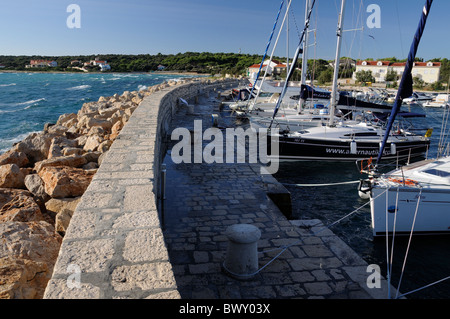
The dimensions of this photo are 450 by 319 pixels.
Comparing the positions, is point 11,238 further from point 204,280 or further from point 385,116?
point 385,116

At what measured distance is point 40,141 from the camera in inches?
362

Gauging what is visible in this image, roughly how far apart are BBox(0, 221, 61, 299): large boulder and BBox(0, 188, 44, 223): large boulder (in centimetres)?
53

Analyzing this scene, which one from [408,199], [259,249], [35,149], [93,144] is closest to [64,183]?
[259,249]

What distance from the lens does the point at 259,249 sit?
5.07 m

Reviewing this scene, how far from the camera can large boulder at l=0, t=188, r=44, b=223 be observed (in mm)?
4332

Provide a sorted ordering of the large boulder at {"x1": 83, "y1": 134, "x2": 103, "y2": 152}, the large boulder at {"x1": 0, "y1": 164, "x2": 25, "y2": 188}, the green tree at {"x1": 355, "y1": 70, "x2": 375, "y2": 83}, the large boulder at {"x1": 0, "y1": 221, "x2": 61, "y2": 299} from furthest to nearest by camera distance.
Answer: the green tree at {"x1": 355, "y1": 70, "x2": 375, "y2": 83} → the large boulder at {"x1": 83, "y1": 134, "x2": 103, "y2": 152} → the large boulder at {"x1": 0, "y1": 164, "x2": 25, "y2": 188} → the large boulder at {"x1": 0, "y1": 221, "x2": 61, "y2": 299}

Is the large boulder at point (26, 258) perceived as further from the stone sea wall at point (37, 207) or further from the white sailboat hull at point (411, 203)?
the white sailboat hull at point (411, 203)

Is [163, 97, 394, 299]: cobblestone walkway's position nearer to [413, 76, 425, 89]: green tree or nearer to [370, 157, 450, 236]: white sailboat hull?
[370, 157, 450, 236]: white sailboat hull

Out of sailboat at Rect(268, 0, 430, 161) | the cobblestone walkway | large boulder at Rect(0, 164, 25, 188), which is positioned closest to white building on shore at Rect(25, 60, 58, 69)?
sailboat at Rect(268, 0, 430, 161)

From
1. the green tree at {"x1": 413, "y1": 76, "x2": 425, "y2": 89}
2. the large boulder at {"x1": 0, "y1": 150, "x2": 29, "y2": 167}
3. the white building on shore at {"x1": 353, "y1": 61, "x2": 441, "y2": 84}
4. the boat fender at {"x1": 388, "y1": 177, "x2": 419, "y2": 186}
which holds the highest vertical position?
the white building on shore at {"x1": 353, "y1": 61, "x2": 441, "y2": 84}

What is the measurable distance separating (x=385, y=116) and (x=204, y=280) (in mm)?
13871

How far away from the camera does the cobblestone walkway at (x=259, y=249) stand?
4098 millimetres

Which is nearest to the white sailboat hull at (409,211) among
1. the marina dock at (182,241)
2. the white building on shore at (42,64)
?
the marina dock at (182,241)
